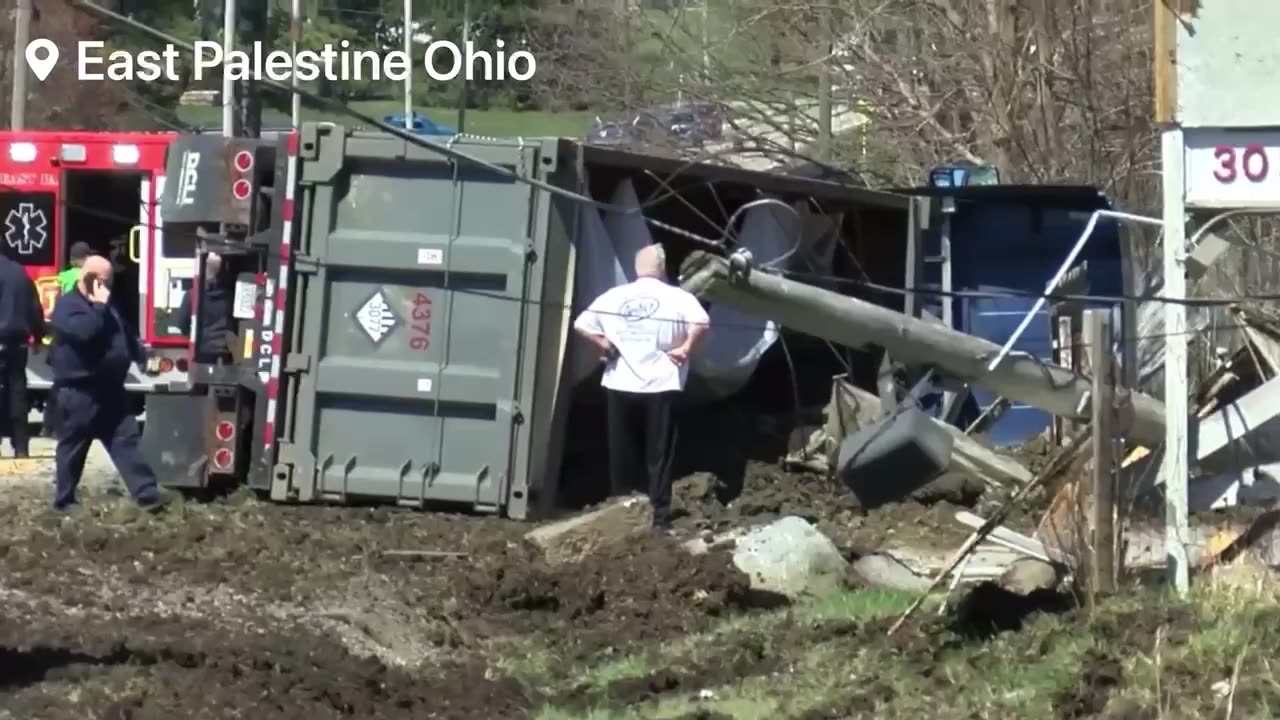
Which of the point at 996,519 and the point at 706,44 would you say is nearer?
the point at 996,519

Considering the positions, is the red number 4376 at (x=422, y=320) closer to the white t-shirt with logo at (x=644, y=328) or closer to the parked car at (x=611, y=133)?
the white t-shirt with logo at (x=644, y=328)

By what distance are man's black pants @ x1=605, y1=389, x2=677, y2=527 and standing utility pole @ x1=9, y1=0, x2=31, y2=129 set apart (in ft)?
77.1

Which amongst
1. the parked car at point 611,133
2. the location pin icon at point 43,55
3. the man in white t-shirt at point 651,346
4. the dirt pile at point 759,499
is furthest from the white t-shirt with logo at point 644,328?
the location pin icon at point 43,55

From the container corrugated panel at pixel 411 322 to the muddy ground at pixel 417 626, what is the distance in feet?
1.10

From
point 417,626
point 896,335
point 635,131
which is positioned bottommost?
point 417,626

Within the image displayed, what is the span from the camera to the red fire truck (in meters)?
17.7

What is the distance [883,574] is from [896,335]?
8.13ft

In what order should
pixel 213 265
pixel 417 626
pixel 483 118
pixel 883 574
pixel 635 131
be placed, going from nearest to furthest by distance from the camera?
pixel 417 626 < pixel 883 574 < pixel 213 265 < pixel 635 131 < pixel 483 118

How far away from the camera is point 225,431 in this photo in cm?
1310

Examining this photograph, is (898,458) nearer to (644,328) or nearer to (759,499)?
(644,328)

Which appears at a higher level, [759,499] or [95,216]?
[95,216]

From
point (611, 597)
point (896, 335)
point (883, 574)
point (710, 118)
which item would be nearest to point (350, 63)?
point (710, 118)

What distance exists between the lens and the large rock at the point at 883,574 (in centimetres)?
1067

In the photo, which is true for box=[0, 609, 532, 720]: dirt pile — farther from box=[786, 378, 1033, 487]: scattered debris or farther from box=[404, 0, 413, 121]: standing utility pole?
box=[404, 0, 413, 121]: standing utility pole
